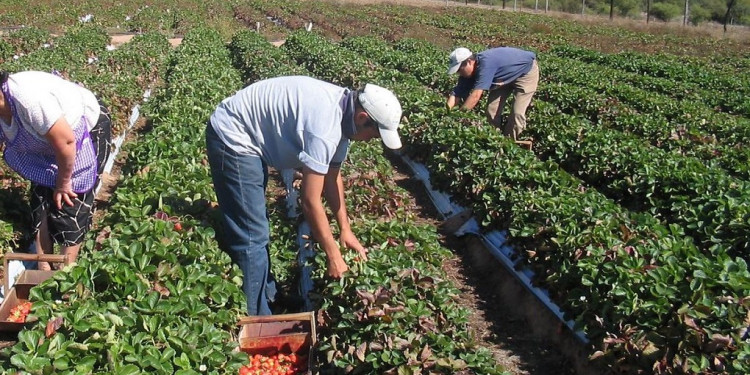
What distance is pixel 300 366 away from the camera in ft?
13.8

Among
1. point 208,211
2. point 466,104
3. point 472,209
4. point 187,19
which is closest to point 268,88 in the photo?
point 208,211

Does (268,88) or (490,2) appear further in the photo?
(490,2)

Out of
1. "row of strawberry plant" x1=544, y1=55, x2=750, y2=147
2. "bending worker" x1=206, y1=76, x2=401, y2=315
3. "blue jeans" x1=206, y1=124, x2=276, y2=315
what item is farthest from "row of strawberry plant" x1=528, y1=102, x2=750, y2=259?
"blue jeans" x1=206, y1=124, x2=276, y2=315

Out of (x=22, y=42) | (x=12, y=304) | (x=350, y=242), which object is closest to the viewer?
(x=350, y=242)

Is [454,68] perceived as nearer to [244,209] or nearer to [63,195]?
[244,209]

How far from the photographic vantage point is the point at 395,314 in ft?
13.4

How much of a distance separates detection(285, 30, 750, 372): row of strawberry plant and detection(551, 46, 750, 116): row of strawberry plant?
8.05 meters

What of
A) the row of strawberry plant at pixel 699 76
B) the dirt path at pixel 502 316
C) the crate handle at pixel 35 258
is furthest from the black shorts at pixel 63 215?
the row of strawberry plant at pixel 699 76

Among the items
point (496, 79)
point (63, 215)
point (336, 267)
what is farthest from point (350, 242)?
point (496, 79)

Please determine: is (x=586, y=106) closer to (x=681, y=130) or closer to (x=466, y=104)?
(x=681, y=130)

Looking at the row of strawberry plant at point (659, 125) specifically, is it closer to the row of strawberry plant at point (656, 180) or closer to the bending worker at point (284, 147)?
the row of strawberry plant at point (656, 180)

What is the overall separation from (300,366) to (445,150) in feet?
15.0

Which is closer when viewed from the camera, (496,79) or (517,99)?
(496,79)

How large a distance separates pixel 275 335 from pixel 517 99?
6.22 metres
